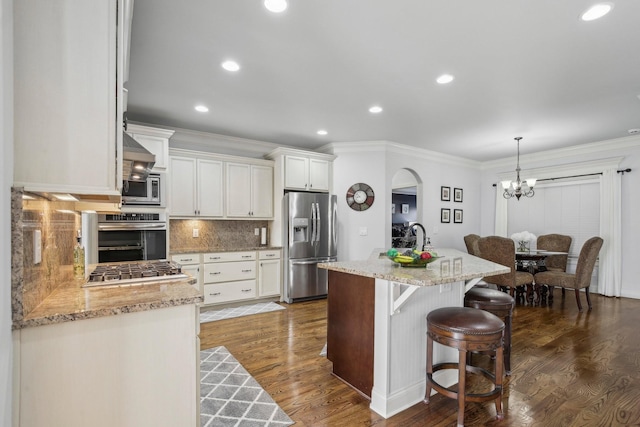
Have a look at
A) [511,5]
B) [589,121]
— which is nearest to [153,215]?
[511,5]

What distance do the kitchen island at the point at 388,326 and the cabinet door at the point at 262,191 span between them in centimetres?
276

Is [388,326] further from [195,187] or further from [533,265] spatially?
[533,265]

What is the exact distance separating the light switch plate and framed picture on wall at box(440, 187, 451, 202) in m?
6.11

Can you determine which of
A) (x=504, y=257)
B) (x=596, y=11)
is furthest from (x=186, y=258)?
(x=596, y=11)

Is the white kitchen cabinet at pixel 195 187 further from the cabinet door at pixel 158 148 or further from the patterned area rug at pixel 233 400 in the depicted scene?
the patterned area rug at pixel 233 400

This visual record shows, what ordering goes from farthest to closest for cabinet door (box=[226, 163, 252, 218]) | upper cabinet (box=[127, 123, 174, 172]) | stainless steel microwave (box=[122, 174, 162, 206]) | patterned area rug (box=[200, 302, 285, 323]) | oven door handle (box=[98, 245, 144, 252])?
1. cabinet door (box=[226, 163, 252, 218])
2. patterned area rug (box=[200, 302, 285, 323])
3. upper cabinet (box=[127, 123, 174, 172])
4. stainless steel microwave (box=[122, 174, 162, 206])
5. oven door handle (box=[98, 245, 144, 252])

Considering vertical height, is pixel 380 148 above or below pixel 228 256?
above

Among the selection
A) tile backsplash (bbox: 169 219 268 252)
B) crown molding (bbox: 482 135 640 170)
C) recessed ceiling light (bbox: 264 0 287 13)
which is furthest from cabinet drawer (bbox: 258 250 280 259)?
crown molding (bbox: 482 135 640 170)

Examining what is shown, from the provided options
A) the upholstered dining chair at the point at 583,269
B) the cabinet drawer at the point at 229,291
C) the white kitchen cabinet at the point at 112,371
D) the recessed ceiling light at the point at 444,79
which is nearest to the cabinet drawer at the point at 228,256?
the cabinet drawer at the point at 229,291

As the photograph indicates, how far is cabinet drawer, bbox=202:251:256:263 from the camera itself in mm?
4281

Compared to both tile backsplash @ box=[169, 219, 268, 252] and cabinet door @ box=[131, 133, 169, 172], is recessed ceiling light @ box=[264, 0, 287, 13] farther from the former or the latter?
tile backsplash @ box=[169, 219, 268, 252]

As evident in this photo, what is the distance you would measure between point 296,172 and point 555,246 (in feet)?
15.8

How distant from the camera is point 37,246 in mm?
1297

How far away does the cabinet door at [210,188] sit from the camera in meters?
4.45
